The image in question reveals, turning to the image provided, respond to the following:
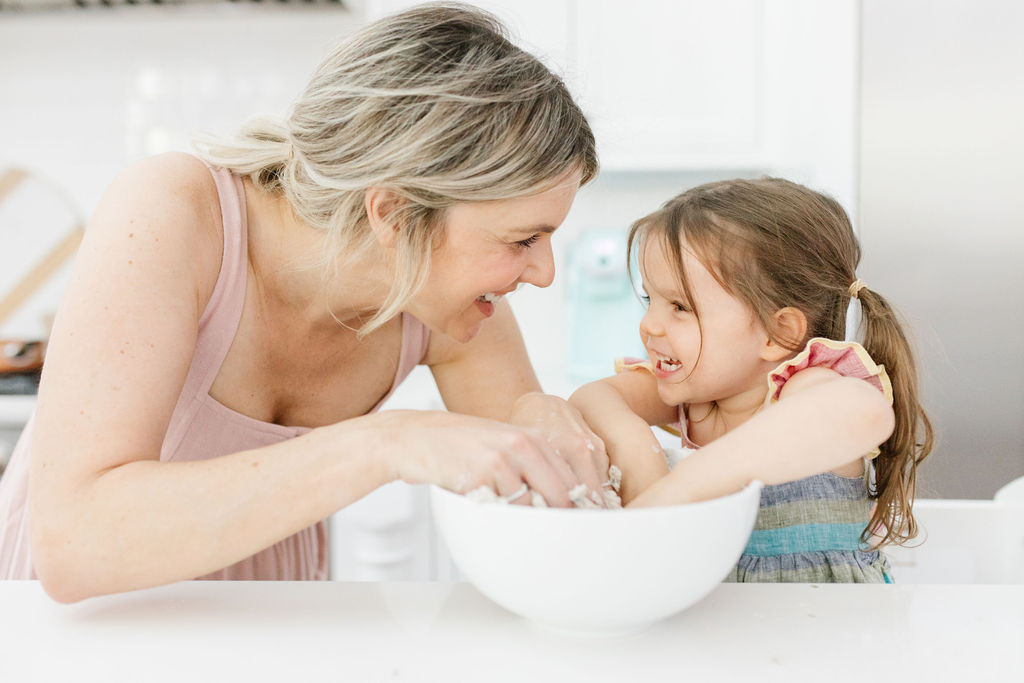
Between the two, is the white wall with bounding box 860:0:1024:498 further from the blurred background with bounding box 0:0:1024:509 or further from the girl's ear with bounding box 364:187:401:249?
the girl's ear with bounding box 364:187:401:249

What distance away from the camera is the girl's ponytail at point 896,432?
990 millimetres

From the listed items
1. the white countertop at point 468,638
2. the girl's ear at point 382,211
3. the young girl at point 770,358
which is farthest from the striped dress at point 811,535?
the girl's ear at point 382,211

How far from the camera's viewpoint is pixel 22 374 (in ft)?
7.67

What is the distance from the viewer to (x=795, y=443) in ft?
2.41

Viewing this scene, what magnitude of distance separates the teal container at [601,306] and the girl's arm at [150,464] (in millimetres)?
1845

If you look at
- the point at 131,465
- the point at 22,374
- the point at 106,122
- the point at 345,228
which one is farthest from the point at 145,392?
the point at 106,122

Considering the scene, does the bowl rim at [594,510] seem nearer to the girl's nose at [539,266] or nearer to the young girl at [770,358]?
the young girl at [770,358]

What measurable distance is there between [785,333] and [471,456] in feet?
1.76

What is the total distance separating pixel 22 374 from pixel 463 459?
6.76ft

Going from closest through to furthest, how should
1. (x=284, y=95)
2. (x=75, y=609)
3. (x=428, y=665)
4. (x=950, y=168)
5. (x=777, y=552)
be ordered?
(x=428, y=665) < (x=75, y=609) < (x=777, y=552) < (x=950, y=168) < (x=284, y=95)

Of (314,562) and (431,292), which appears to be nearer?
(431,292)

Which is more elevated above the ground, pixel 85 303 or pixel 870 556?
pixel 85 303

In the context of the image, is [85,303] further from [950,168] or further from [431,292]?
[950,168]

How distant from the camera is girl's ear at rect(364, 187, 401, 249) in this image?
0.99 metres
